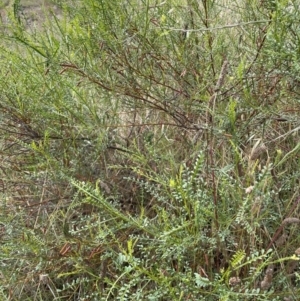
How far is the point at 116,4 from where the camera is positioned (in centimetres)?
142

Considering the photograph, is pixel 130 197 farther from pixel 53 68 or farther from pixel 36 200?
pixel 53 68

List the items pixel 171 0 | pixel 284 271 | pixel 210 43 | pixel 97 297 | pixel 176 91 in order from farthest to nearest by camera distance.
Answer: pixel 171 0, pixel 176 91, pixel 210 43, pixel 97 297, pixel 284 271

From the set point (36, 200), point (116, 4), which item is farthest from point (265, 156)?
point (36, 200)

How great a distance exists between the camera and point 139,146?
5.13ft

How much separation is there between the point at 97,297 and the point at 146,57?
76cm

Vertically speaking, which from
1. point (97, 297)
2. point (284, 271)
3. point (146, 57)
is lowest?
point (97, 297)

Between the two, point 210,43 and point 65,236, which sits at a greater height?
point 210,43

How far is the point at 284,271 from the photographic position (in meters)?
1.13

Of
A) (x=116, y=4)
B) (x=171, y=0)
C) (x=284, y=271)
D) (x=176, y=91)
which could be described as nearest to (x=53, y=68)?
(x=116, y=4)

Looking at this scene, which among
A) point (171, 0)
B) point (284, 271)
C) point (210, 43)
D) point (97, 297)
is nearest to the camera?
point (284, 271)

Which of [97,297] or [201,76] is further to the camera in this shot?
[201,76]

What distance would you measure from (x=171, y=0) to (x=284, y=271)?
0.97 meters

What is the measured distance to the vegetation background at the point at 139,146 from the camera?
1.19 metres

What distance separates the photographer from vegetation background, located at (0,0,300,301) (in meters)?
1.19
